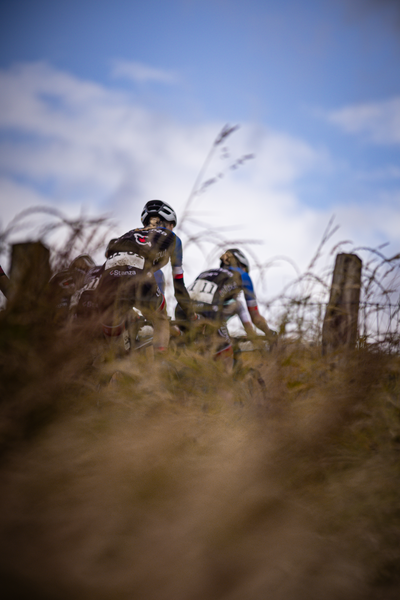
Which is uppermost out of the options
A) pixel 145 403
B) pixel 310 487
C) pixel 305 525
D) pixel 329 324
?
pixel 329 324

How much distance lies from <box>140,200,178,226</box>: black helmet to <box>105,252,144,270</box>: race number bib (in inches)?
50.1

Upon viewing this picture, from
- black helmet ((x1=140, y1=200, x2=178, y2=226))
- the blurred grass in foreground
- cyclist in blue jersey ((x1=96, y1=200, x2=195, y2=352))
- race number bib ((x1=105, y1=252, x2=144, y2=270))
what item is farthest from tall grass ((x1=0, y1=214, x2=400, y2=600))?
black helmet ((x1=140, y1=200, x2=178, y2=226))

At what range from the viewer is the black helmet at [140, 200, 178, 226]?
3.32 m

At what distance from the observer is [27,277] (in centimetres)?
138

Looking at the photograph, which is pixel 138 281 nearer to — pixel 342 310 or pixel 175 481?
pixel 175 481

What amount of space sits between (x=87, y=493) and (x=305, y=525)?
768mm

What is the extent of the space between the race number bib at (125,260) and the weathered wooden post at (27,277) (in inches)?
23.9

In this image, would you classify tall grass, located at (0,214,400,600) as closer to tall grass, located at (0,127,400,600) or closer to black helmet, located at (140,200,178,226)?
tall grass, located at (0,127,400,600)

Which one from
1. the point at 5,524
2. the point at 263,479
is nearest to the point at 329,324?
the point at 263,479

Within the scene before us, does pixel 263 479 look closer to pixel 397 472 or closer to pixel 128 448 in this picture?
pixel 128 448

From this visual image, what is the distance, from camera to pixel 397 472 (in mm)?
1685

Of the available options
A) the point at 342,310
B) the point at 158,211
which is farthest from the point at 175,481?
the point at 158,211

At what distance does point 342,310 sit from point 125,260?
134 cm

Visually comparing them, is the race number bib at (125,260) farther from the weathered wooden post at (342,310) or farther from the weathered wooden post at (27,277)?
the weathered wooden post at (342,310)
